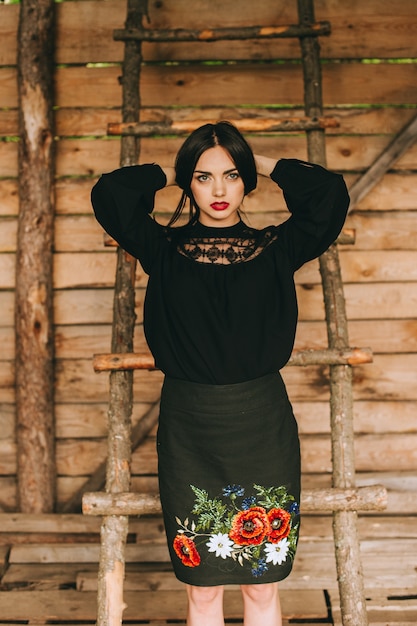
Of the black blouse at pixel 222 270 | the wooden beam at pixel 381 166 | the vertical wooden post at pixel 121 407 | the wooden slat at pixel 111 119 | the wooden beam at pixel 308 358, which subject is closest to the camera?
the black blouse at pixel 222 270

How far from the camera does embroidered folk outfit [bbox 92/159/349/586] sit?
193 cm

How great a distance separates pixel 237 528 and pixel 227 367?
1.65ft

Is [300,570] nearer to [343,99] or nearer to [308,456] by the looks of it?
[308,456]

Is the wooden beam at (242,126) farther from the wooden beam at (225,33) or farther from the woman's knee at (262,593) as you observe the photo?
the woman's knee at (262,593)

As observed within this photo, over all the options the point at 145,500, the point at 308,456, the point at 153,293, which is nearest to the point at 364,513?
the point at 308,456

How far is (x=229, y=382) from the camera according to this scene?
1942 millimetres

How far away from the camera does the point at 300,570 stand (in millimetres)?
2965

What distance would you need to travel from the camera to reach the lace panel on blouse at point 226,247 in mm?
1989

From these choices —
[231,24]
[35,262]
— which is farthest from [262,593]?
[231,24]

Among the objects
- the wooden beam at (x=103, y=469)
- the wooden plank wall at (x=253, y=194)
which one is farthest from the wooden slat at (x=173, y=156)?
the wooden beam at (x=103, y=469)

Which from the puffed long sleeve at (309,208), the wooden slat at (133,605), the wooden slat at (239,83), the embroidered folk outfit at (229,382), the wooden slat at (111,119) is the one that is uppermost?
the wooden slat at (239,83)

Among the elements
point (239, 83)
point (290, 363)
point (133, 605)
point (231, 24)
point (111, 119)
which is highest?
point (231, 24)

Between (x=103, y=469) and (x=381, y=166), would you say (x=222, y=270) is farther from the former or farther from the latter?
(x=103, y=469)

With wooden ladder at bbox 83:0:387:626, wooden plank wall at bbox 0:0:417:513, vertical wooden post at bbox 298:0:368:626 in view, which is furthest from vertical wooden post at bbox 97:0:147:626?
vertical wooden post at bbox 298:0:368:626
